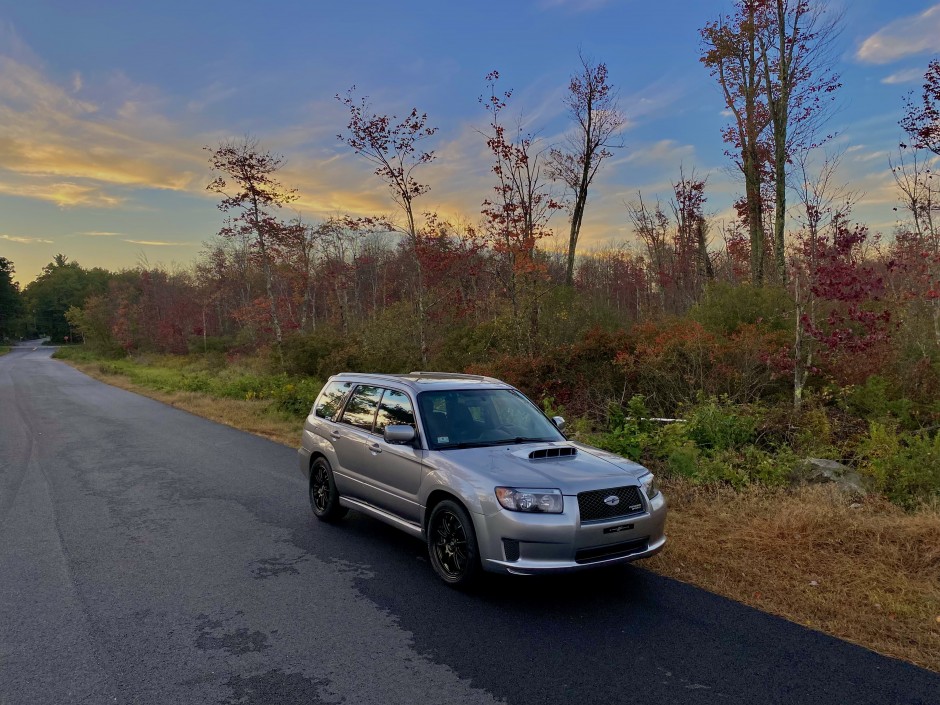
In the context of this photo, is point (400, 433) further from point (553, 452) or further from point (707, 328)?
point (707, 328)

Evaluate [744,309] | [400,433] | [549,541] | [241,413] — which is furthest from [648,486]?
[241,413]

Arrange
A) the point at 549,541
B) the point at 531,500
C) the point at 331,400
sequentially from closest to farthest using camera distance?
the point at 549,541 < the point at 531,500 < the point at 331,400

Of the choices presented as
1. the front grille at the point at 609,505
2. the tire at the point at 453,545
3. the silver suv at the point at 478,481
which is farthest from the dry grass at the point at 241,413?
the front grille at the point at 609,505

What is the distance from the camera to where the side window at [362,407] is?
646cm

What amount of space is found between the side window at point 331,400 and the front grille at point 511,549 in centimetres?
315

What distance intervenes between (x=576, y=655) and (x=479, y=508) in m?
1.23

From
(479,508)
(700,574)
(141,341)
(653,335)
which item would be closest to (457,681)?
(479,508)

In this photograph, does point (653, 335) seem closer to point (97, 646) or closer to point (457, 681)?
point (457, 681)

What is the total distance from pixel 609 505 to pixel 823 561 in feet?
6.93

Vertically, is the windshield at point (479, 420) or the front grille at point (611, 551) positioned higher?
the windshield at point (479, 420)

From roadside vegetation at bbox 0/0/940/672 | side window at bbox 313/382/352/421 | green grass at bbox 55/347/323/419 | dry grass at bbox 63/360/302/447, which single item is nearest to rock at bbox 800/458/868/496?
roadside vegetation at bbox 0/0/940/672

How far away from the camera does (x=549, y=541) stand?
4.45 m

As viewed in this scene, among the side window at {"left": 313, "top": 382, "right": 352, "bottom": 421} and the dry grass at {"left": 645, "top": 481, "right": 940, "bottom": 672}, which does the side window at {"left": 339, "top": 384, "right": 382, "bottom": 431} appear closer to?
the side window at {"left": 313, "top": 382, "right": 352, "bottom": 421}

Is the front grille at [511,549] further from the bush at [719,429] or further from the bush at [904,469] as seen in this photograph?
the bush at [719,429]
